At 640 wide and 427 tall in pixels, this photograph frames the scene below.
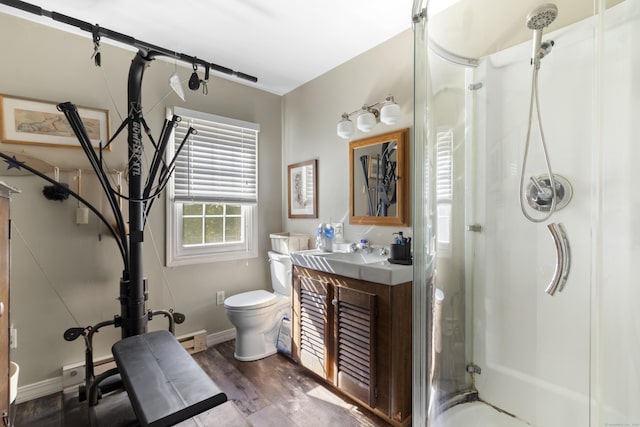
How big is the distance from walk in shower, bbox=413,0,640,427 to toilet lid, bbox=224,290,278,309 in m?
1.28

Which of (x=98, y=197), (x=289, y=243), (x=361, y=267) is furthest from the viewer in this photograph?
(x=289, y=243)

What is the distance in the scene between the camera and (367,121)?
2160 mm

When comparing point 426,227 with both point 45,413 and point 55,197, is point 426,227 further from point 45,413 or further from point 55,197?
point 45,413

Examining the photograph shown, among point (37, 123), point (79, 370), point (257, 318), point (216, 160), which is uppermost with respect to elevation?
point (37, 123)

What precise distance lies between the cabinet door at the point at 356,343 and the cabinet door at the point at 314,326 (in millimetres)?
110

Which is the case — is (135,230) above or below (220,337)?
above

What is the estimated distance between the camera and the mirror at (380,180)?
2.07m

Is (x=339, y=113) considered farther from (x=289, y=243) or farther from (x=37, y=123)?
(x=37, y=123)

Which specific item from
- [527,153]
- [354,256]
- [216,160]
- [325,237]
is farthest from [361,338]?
[216,160]

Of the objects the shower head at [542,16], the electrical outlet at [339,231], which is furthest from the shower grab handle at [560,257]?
the electrical outlet at [339,231]

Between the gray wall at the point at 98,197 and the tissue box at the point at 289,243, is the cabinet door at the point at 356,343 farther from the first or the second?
the tissue box at the point at 289,243

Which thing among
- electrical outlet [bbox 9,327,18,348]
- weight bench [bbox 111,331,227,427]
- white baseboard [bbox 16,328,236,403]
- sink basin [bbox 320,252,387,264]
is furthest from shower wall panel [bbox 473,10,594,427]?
electrical outlet [bbox 9,327,18,348]

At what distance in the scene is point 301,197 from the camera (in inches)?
113

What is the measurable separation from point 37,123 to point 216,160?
3.87 feet
